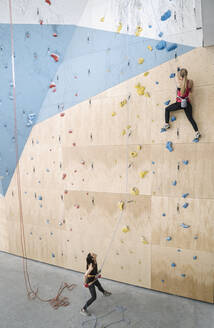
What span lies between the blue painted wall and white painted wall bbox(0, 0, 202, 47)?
113 millimetres

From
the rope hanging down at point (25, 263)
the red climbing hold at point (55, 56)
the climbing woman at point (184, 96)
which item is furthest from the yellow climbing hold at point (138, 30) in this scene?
the rope hanging down at point (25, 263)

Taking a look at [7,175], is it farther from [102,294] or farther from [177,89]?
[177,89]

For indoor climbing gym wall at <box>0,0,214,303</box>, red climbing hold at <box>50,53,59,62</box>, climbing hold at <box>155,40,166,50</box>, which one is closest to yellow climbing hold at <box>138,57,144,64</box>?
indoor climbing gym wall at <box>0,0,214,303</box>

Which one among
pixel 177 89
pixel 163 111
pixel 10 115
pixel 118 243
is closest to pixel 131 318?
pixel 118 243

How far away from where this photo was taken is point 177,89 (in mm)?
2895

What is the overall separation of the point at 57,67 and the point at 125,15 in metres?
1.33

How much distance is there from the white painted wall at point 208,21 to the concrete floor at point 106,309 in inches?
135

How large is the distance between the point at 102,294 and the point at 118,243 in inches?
30.1

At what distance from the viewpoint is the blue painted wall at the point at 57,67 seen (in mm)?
3217

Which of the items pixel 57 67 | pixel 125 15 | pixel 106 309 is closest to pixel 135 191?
pixel 106 309

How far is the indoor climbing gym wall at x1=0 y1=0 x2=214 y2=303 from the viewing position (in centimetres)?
296

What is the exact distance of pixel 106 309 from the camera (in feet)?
9.84

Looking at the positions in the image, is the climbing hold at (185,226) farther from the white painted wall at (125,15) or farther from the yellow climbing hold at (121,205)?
the white painted wall at (125,15)

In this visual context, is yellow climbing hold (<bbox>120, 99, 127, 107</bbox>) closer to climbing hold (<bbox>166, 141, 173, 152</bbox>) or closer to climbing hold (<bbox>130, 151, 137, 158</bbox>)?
climbing hold (<bbox>130, 151, 137, 158</bbox>)
